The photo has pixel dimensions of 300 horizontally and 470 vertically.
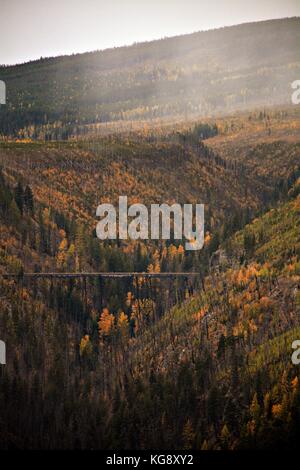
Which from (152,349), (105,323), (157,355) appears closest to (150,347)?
(152,349)

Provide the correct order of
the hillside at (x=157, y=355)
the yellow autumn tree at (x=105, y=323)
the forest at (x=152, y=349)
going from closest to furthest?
1. the hillside at (x=157, y=355)
2. the forest at (x=152, y=349)
3. the yellow autumn tree at (x=105, y=323)

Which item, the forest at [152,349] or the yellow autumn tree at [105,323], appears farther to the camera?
the yellow autumn tree at [105,323]

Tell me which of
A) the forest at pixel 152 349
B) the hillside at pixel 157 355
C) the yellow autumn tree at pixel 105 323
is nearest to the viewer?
the hillside at pixel 157 355

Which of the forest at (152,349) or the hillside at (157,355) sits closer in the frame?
the hillside at (157,355)

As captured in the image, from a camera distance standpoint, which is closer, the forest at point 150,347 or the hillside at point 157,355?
the hillside at point 157,355

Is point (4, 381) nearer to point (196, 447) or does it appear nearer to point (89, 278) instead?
point (196, 447)

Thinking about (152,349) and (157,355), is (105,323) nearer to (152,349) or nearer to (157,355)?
(152,349)

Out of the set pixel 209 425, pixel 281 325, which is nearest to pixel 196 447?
pixel 209 425

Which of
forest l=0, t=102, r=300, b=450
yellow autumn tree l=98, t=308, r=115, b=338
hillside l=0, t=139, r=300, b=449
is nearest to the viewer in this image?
hillside l=0, t=139, r=300, b=449

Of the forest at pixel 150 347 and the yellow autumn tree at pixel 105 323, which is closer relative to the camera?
the forest at pixel 150 347

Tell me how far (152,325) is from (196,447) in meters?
46.9

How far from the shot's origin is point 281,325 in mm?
157125
